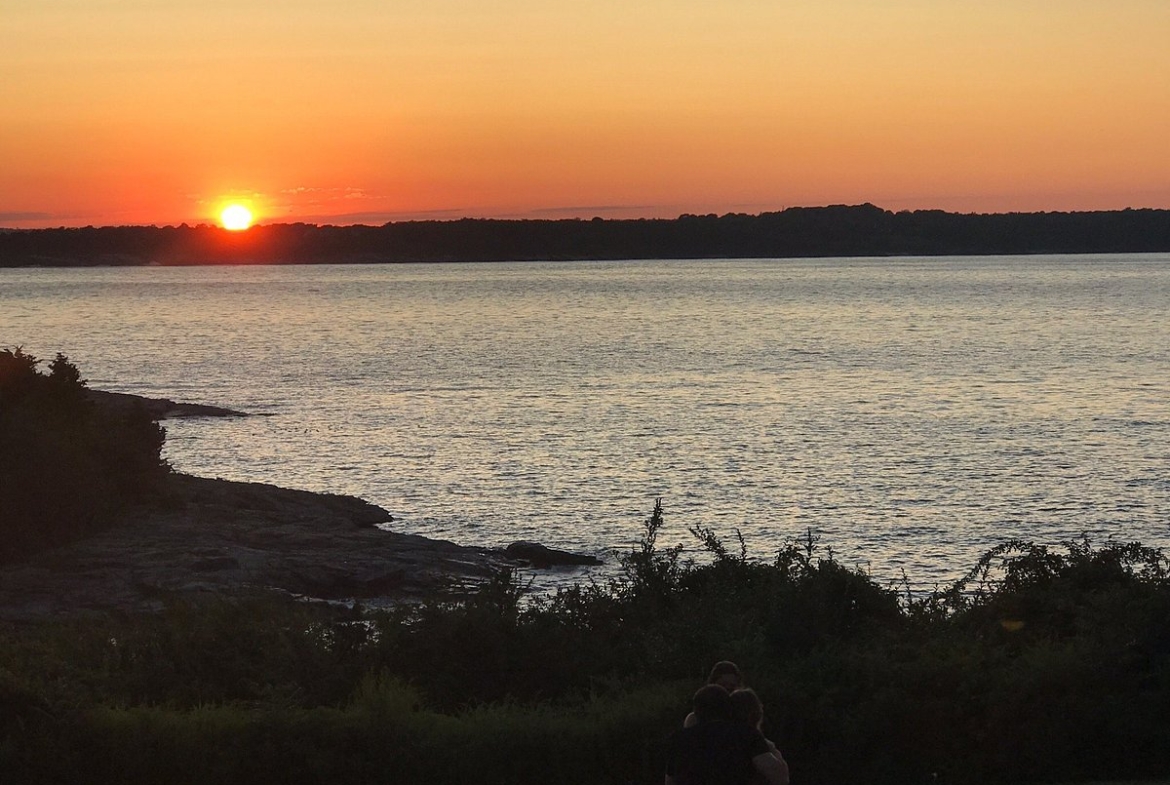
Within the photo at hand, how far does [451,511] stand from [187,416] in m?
28.2

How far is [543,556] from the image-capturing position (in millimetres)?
35938

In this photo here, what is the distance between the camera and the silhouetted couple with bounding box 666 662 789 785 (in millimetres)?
9039

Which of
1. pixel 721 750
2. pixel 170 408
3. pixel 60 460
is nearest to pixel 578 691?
pixel 721 750

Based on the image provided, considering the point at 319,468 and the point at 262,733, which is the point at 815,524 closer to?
the point at 319,468

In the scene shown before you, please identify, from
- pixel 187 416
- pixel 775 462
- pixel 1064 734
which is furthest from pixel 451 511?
pixel 1064 734

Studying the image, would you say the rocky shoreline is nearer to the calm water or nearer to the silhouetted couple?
the calm water

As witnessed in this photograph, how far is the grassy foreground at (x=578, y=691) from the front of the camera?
43.0 ft

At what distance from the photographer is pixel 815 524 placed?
41.5 m

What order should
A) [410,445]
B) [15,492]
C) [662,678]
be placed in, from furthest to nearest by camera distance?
[410,445] < [15,492] < [662,678]

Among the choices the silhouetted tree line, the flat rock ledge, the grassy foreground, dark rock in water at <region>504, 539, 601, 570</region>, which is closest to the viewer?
the grassy foreground

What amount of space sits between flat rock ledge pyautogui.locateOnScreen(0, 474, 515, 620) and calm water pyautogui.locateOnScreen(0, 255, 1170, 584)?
515 centimetres

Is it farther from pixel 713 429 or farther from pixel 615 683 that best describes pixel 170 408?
pixel 615 683

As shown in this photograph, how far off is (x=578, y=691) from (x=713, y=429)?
48.5 m

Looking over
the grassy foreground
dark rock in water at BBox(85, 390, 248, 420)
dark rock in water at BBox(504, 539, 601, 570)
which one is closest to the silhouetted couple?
the grassy foreground
